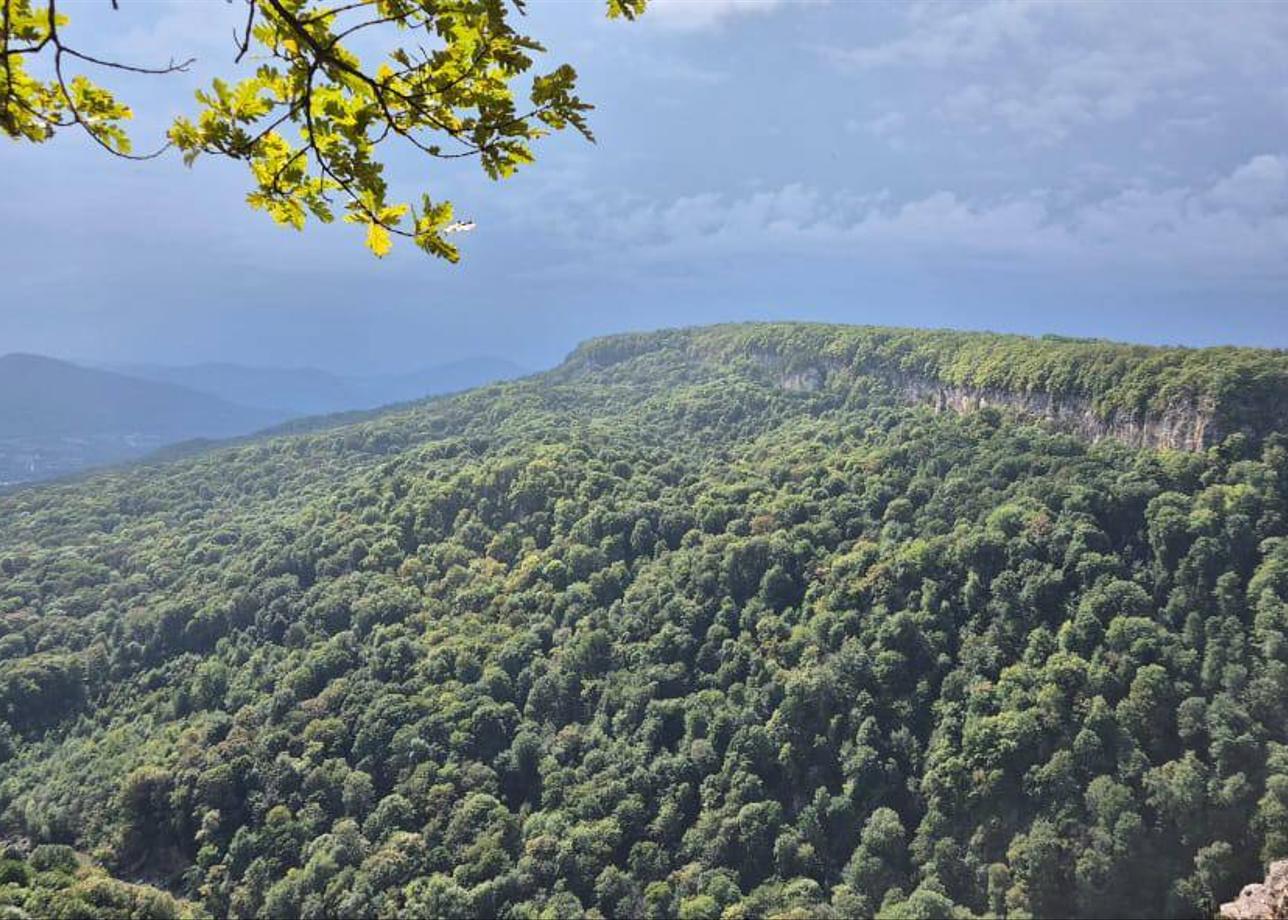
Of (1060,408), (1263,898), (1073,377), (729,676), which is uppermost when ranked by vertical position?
(1073,377)

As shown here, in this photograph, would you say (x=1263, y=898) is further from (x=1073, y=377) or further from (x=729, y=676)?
(x=1073, y=377)

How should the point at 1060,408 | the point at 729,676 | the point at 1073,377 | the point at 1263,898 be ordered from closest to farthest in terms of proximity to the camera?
the point at 1263,898 < the point at 729,676 < the point at 1073,377 < the point at 1060,408

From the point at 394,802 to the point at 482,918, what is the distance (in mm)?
11182

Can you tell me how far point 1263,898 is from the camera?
35531 millimetres

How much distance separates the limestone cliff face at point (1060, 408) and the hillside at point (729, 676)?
418 mm

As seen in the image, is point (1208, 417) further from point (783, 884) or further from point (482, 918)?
point (482, 918)

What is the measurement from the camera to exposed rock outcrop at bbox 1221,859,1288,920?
111 feet

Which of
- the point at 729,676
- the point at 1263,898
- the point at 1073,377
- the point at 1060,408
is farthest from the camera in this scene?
the point at 1060,408

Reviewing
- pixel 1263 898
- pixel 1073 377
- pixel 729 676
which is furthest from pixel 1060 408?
pixel 1263 898

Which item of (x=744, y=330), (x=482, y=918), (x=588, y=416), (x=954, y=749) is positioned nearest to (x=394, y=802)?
(x=482, y=918)

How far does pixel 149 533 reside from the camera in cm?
9756

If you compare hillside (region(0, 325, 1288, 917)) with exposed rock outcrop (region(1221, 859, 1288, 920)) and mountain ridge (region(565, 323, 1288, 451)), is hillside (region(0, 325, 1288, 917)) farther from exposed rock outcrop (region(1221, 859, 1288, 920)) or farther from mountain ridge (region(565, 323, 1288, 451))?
exposed rock outcrop (region(1221, 859, 1288, 920))

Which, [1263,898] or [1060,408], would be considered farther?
[1060,408]

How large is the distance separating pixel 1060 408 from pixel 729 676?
44176 mm
